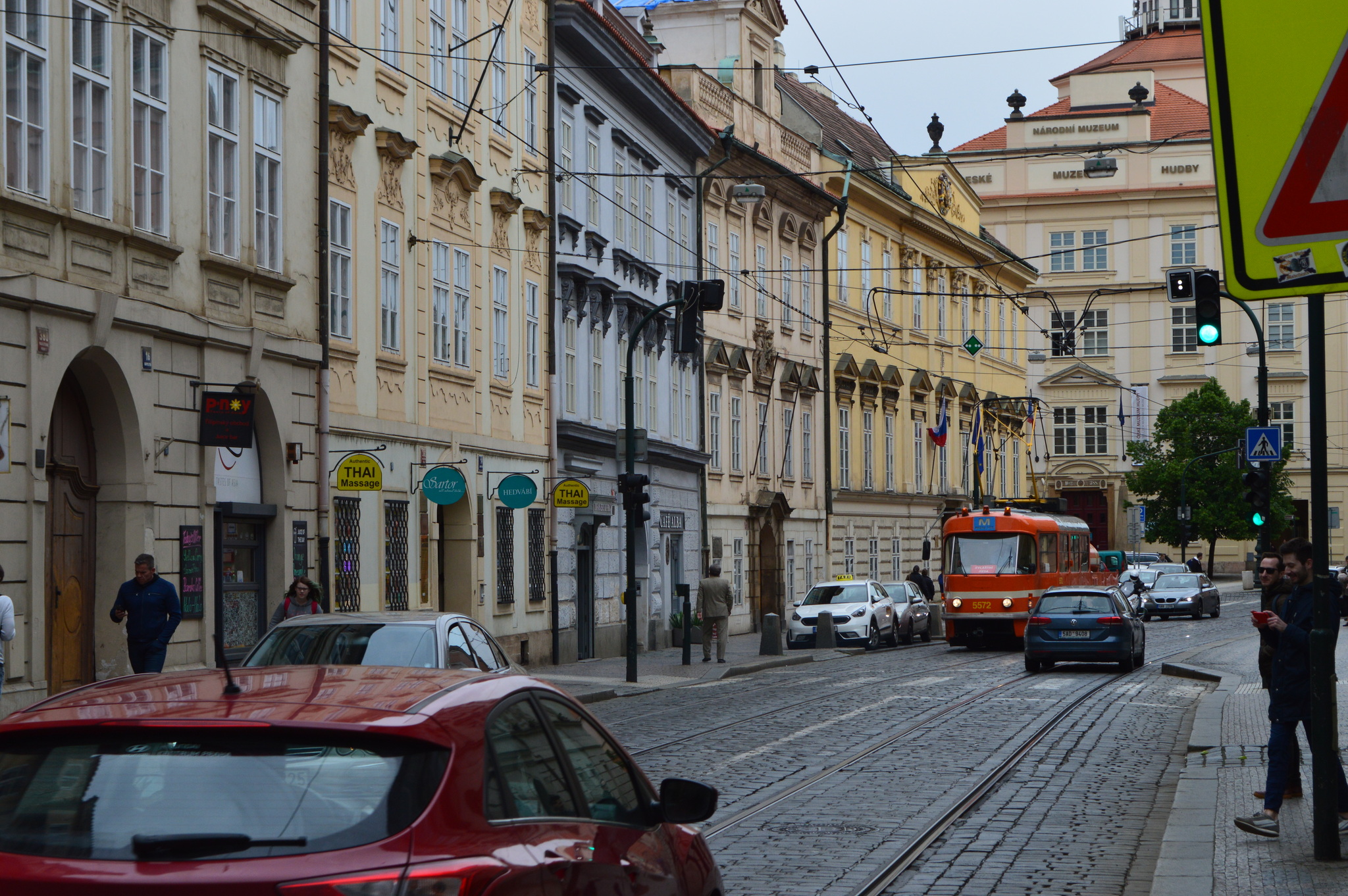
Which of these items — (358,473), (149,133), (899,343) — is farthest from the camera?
(899,343)

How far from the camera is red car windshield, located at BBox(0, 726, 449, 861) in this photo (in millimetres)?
3996

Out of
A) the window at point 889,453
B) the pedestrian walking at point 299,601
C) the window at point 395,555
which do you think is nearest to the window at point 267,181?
the window at point 395,555

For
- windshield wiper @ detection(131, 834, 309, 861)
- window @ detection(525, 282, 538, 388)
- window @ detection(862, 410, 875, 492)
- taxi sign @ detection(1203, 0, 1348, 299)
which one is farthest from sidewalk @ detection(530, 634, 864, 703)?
windshield wiper @ detection(131, 834, 309, 861)

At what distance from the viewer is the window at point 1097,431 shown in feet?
306

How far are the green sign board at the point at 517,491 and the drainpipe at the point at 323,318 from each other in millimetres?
4404

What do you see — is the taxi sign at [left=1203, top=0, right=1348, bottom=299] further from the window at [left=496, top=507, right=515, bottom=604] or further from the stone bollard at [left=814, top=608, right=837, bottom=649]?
the stone bollard at [left=814, top=608, right=837, bottom=649]

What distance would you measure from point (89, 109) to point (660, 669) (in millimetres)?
16462

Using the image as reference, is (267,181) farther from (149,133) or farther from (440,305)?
(440,305)

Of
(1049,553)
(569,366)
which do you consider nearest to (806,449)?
(1049,553)

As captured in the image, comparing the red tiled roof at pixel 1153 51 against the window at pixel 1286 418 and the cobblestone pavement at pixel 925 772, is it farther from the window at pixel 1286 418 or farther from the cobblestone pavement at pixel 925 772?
the cobblestone pavement at pixel 925 772

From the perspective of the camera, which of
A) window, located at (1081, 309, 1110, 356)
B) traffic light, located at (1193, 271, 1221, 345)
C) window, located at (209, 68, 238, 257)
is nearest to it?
window, located at (209, 68, 238, 257)

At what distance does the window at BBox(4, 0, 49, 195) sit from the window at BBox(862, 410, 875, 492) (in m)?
42.7

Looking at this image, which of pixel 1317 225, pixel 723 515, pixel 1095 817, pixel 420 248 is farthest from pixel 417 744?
pixel 723 515

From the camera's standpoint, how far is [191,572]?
840 inches
